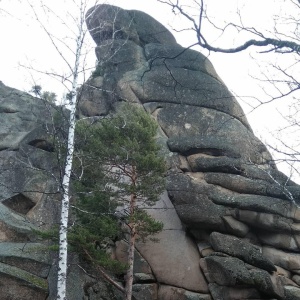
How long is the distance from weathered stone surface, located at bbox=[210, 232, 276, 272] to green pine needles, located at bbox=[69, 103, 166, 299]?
7.53 ft

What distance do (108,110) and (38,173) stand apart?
439 cm

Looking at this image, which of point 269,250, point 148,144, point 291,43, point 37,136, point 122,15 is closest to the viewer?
point 291,43

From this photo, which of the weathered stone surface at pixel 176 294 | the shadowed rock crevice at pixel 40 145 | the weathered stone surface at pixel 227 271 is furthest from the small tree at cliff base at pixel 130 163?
the shadowed rock crevice at pixel 40 145

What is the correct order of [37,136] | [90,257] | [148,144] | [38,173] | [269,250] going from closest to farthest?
[90,257]
[148,144]
[269,250]
[38,173]
[37,136]

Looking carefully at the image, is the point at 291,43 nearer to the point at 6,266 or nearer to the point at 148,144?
the point at 148,144

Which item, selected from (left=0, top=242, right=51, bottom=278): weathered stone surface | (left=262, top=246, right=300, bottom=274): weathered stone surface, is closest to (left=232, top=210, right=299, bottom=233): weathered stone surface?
(left=262, top=246, right=300, bottom=274): weathered stone surface

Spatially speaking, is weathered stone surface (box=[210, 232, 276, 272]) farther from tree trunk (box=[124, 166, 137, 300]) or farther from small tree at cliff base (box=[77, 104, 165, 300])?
tree trunk (box=[124, 166, 137, 300])

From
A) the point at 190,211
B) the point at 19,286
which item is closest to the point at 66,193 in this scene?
the point at 19,286

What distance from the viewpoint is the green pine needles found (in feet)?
39.0

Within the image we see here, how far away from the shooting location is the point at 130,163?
12445 millimetres

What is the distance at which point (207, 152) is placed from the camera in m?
15.9

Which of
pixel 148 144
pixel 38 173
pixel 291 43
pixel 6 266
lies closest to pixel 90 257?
pixel 6 266

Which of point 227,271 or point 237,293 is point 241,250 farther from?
point 237,293

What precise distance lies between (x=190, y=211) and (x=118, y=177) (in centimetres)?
278
